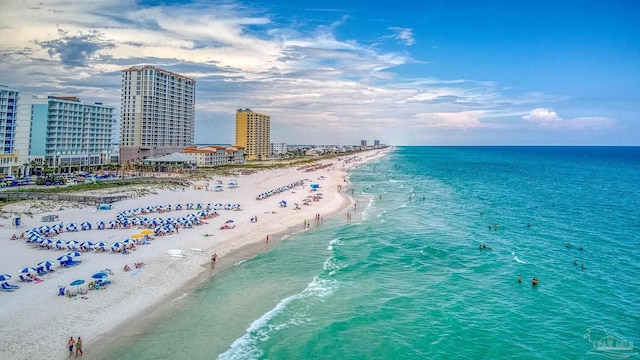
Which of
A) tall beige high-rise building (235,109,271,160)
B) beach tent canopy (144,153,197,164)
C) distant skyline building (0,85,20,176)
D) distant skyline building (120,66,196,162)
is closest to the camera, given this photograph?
distant skyline building (0,85,20,176)

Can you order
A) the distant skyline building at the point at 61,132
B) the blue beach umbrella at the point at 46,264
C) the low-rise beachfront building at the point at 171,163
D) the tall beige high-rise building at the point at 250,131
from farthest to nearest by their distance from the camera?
the tall beige high-rise building at the point at 250,131
the low-rise beachfront building at the point at 171,163
the distant skyline building at the point at 61,132
the blue beach umbrella at the point at 46,264

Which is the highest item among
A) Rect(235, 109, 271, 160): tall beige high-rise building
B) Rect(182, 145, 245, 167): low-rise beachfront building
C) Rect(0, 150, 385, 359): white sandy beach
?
Rect(235, 109, 271, 160): tall beige high-rise building

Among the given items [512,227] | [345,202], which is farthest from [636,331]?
[345,202]

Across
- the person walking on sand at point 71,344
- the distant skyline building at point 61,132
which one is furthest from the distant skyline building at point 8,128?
the person walking on sand at point 71,344

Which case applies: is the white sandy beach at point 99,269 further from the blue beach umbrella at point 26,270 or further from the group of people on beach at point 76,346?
the blue beach umbrella at point 26,270

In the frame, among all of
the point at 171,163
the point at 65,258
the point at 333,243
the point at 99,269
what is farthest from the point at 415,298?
the point at 171,163

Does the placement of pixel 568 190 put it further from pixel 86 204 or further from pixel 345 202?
pixel 86 204

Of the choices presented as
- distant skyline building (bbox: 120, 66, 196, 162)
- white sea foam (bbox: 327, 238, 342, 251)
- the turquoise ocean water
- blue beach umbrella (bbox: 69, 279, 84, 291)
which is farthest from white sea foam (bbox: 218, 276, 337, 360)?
distant skyline building (bbox: 120, 66, 196, 162)

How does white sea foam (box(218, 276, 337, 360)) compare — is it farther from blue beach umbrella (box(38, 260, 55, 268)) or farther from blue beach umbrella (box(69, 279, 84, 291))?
blue beach umbrella (box(38, 260, 55, 268))
